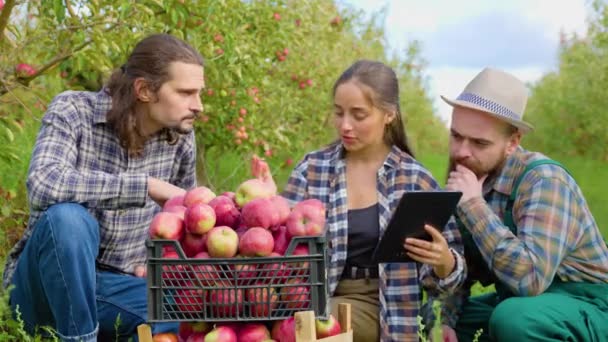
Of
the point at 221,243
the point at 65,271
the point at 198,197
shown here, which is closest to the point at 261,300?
the point at 221,243

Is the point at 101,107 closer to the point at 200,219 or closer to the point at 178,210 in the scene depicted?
the point at 178,210

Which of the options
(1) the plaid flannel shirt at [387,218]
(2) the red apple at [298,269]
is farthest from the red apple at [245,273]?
(1) the plaid flannel shirt at [387,218]

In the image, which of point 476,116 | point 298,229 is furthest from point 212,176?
point 298,229

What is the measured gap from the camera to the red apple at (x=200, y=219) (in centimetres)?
235

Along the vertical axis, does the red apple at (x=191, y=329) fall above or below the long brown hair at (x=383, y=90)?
below

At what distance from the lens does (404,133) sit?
3.43 metres

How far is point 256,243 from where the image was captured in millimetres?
2309

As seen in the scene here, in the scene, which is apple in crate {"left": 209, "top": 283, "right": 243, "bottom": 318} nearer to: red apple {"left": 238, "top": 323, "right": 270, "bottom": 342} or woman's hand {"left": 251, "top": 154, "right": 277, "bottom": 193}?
red apple {"left": 238, "top": 323, "right": 270, "bottom": 342}

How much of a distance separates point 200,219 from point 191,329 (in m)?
0.39

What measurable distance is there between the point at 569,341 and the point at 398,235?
2.36ft

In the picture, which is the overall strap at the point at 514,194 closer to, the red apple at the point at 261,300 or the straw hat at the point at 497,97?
the straw hat at the point at 497,97

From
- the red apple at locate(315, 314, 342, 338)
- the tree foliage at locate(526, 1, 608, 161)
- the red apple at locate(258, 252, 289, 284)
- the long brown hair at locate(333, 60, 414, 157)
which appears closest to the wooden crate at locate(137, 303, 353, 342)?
the red apple at locate(315, 314, 342, 338)

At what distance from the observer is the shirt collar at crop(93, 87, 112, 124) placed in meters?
Result: 3.36

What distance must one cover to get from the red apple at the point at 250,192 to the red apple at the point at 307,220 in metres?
0.17
